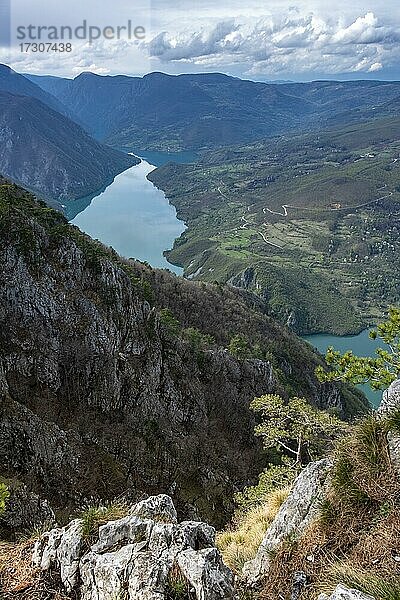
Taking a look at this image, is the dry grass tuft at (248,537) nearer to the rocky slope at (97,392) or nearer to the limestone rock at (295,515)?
the limestone rock at (295,515)

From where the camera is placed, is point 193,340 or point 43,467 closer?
point 43,467

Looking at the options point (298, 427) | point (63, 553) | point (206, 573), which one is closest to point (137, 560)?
point (206, 573)

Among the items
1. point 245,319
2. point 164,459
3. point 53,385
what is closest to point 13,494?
point 53,385

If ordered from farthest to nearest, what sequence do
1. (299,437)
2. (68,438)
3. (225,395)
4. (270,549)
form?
1. (225,395)
2. (68,438)
3. (299,437)
4. (270,549)

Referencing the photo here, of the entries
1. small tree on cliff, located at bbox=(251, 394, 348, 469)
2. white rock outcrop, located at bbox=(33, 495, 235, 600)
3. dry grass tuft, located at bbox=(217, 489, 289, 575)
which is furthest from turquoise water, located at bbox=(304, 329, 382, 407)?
white rock outcrop, located at bbox=(33, 495, 235, 600)

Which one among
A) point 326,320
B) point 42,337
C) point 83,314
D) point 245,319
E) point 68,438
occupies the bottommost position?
point 68,438

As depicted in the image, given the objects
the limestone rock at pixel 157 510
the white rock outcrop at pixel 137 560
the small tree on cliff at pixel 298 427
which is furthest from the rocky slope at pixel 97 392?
the white rock outcrop at pixel 137 560

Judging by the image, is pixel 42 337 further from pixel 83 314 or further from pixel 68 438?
pixel 68 438
